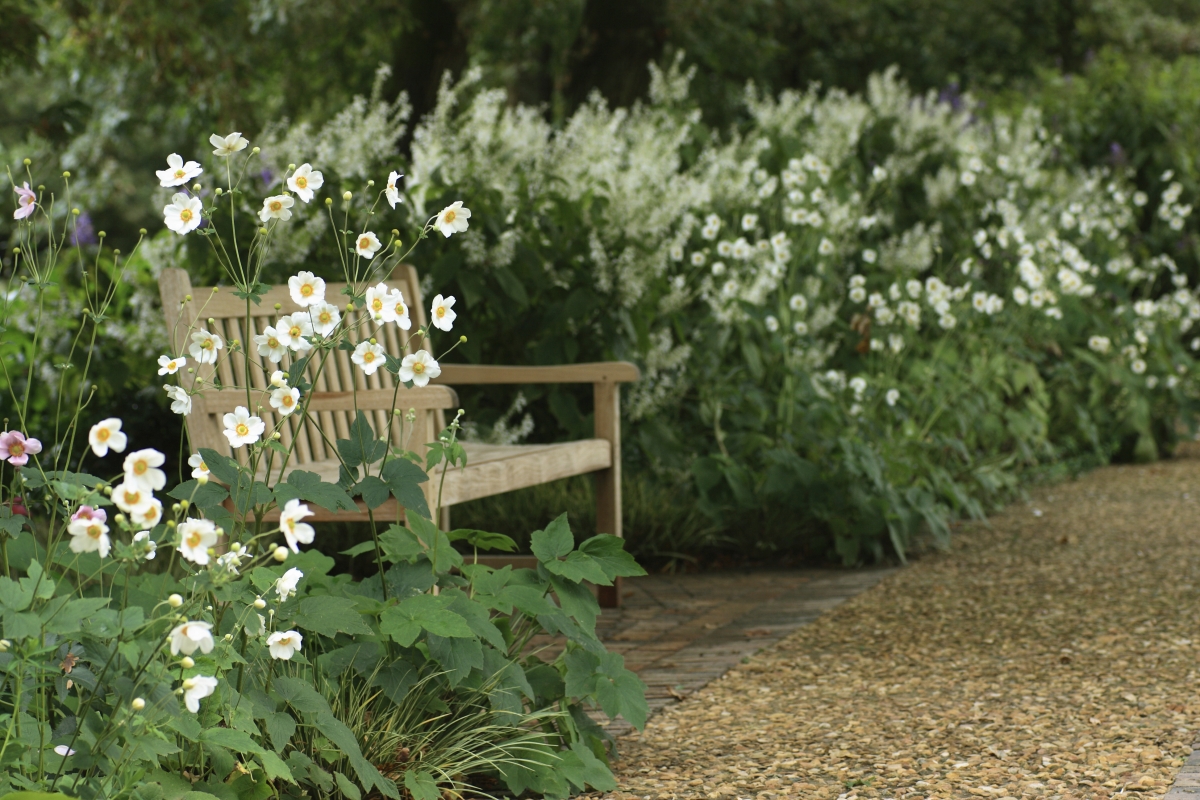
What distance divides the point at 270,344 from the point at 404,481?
11.9 inches

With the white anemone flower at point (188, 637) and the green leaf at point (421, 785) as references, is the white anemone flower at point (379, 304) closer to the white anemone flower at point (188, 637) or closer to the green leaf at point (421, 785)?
the white anemone flower at point (188, 637)

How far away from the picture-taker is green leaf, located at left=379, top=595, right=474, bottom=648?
6.07ft

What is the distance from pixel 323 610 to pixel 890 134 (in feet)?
15.9

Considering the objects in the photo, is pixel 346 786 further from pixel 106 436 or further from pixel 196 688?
pixel 106 436

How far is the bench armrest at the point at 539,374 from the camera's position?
3562mm

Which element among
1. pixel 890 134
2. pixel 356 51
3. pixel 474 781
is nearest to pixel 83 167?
pixel 356 51

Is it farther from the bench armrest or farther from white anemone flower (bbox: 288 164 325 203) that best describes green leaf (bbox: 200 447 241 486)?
the bench armrest

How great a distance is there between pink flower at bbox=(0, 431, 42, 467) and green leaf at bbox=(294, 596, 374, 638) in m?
0.43

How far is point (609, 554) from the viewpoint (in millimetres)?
2154

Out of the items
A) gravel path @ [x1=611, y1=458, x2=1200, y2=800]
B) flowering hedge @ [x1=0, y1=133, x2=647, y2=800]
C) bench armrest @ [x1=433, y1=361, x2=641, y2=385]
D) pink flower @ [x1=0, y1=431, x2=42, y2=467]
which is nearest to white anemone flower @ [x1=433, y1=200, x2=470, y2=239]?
flowering hedge @ [x1=0, y1=133, x2=647, y2=800]

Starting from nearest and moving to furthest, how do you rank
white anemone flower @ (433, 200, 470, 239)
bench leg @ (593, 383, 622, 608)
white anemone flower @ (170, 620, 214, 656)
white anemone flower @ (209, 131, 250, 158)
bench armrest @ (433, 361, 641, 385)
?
white anemone flower @ (170, 620, 214, 656), white anemone flower @ (209, 131, 250, 158), white anemone flower @ (433, 200, 470, 239), bench armrest @ (433, 361, 641, 385), bench leg @ (593, 383, 622, 608)

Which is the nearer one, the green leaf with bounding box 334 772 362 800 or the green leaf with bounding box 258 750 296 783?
the green leaf with bounding box 258 750 296 783

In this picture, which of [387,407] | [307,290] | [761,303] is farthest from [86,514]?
[761,303]

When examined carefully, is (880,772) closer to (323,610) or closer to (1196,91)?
(323,610)
